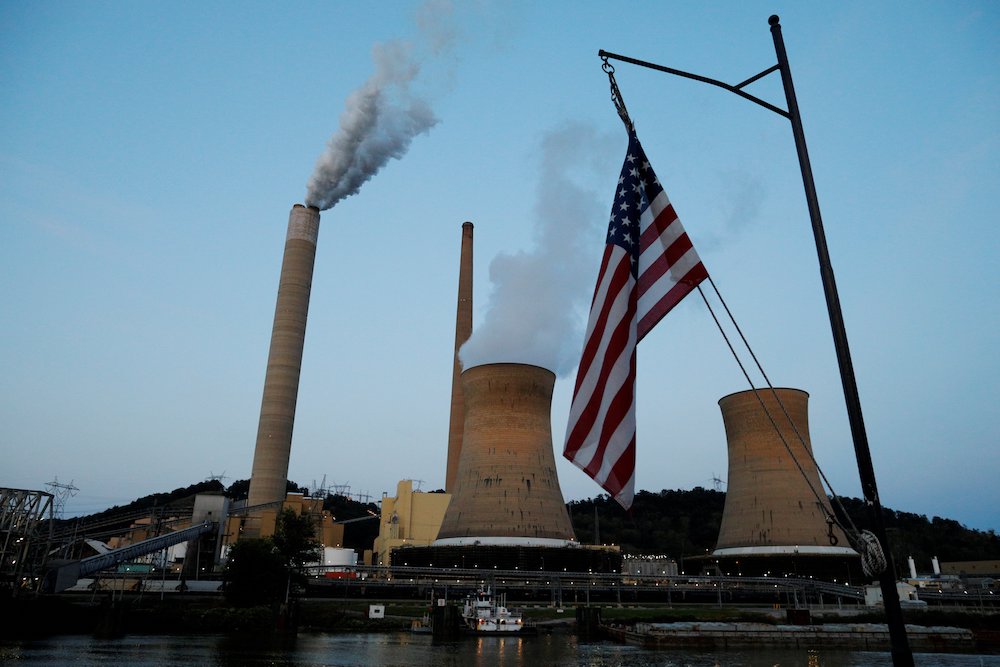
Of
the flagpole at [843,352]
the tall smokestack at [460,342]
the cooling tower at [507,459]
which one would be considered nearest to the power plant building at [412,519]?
the tall smokestack at [460,342]

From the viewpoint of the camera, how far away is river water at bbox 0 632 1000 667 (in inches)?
840

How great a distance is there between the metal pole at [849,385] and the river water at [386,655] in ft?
63.0

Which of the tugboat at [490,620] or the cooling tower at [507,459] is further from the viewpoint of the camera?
the cooling tower at [507,459]

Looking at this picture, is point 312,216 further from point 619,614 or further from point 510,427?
point 619,614

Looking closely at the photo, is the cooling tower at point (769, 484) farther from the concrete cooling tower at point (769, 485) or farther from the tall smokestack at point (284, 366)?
the tall smokestack at point (284, 366)

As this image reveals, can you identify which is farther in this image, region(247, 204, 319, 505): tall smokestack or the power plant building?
the power plant building

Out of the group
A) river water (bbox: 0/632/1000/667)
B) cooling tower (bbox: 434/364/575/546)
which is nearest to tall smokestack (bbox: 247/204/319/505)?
cooling tower (bbox: 434/364/575/546)

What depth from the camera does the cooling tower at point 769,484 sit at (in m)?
42.4

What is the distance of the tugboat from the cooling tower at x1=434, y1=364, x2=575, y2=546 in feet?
18.5

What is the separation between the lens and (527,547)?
4097 cm

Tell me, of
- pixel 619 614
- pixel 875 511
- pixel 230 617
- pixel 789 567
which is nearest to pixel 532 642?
pixel 619 614

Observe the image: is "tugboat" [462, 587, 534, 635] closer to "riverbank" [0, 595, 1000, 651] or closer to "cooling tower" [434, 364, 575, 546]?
"riverbank" [0, 595, 1000, 651]

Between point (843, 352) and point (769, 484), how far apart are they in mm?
41865

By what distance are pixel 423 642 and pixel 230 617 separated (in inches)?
379
